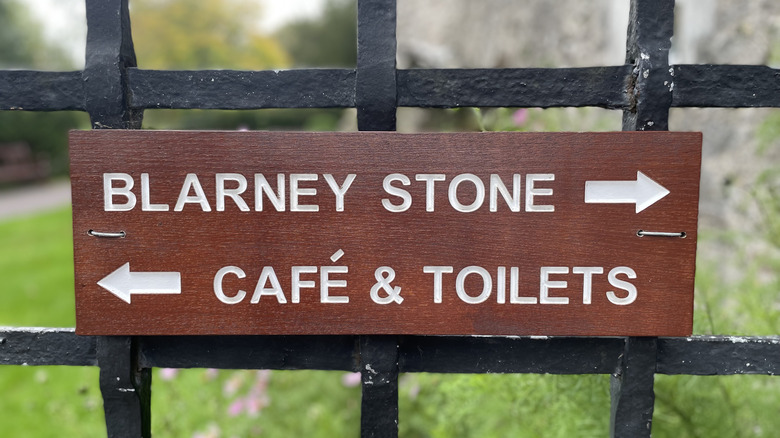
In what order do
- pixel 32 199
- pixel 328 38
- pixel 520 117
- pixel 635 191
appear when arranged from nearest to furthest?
pixel 635 191 → pixel 520 117 → pixel 32 199 → pixel 328 38

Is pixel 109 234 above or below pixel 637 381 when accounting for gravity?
above

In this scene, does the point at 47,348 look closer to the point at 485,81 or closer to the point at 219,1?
the point at 485,81

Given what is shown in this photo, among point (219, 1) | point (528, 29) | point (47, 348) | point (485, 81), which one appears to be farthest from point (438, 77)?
point (219, 1)

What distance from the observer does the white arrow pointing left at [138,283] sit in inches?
43.4

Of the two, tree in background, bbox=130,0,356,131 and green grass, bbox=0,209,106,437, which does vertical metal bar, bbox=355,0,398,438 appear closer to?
green grass, bbox=0,209,106,437

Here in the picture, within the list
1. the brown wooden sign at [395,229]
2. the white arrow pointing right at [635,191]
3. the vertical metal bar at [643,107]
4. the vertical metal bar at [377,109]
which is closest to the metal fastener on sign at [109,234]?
the brown wooden sign at [395,229]

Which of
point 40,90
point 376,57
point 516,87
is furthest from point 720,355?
point 40,90

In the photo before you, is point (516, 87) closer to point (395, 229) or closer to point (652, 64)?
point (652, 64)

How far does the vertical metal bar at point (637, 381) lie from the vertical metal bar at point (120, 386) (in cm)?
98

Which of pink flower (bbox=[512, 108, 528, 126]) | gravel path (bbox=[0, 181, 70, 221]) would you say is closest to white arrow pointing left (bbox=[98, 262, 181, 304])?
pink flower (bbox=[512, 108, 528, 126])

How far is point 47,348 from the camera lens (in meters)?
1.17

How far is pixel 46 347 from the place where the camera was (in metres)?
1.17

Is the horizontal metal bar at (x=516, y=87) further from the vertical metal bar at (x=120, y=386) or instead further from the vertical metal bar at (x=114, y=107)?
the vertical metal bar at (x=120, y=386)

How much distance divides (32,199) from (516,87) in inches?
491
